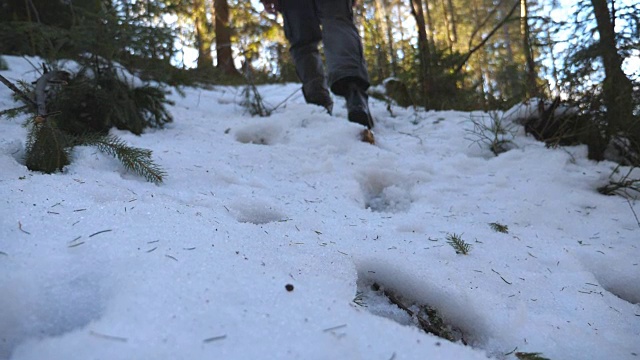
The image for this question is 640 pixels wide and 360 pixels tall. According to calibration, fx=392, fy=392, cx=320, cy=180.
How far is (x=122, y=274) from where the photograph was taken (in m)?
0.98

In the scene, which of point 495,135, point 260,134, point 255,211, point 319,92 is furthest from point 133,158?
point 495,135

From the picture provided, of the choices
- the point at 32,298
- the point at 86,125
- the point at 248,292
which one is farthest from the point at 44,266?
the point at 86,125

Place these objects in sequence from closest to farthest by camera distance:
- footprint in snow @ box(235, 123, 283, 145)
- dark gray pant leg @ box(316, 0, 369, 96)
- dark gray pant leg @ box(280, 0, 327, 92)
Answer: footprint in snow @ box(235, 123, 283, 145) < dark gray pant leg @ box(316, 0, 369, 96) < dark gray pant leg @ box(280, 0, 327, 92)

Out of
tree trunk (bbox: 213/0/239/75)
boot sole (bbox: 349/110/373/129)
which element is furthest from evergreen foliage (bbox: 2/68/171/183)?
tree trunk (bbox: 213/0/239/75)

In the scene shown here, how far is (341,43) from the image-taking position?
312 cm

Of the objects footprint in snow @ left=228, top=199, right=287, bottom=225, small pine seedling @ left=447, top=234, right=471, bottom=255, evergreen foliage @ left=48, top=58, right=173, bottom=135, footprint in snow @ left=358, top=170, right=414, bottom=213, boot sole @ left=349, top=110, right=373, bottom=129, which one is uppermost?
evergreen foliage @ left=48, top=58, right=173, bottom=135

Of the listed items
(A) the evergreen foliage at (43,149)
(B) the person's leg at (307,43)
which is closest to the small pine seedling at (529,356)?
(A) the evergreen foliage at (43,149)

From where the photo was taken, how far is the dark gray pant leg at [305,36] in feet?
10.8

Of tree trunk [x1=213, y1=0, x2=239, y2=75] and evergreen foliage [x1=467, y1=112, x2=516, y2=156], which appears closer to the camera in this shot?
evergreen foliage [x1=467, y1=112, x2=516, y2=156]

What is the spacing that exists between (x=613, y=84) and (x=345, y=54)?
1850 millimetres

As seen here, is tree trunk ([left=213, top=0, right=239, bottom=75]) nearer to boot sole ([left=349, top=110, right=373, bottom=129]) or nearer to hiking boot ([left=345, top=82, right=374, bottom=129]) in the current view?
hiking boot ([left=345, top=82, right=374, bottom=129])

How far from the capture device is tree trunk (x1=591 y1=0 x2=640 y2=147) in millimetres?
2536

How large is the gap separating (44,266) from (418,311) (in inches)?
42.8

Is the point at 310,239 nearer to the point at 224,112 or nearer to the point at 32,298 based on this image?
the point at 32,298
